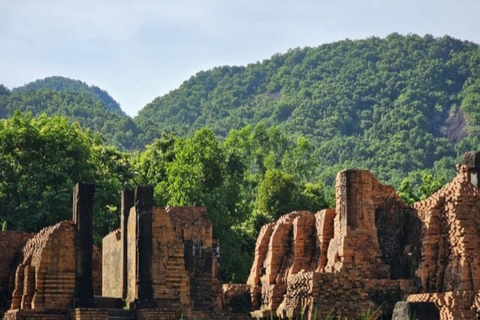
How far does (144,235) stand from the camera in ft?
111

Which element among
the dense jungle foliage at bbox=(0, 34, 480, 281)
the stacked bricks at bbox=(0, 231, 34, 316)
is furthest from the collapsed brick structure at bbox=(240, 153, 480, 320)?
the dense jungle foliage at bbox=(0, 34, 480, 281)

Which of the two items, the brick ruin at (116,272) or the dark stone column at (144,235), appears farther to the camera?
the dark stone column at (144,235)

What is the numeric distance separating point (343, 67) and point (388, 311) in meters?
99.9

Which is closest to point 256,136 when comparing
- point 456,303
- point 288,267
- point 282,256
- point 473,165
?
point 282,256

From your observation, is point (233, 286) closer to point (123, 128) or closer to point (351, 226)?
point (351, 226)

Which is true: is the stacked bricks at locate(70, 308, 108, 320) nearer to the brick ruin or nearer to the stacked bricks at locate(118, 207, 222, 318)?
the brick ruin

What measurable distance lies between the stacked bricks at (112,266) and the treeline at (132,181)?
997cm

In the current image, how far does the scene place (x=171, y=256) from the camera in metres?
34.4

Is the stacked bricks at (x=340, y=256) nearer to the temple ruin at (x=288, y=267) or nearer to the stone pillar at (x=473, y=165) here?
the temple ruin at (x=288, y=267)

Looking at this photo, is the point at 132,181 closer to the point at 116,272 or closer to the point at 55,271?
the point at 116,272

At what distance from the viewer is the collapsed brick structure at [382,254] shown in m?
34.5

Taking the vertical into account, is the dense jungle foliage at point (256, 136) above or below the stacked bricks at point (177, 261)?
above

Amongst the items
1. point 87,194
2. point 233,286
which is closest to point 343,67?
point 233,286

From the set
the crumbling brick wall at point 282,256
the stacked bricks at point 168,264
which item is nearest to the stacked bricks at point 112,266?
the stacked bricks at point 168,264
